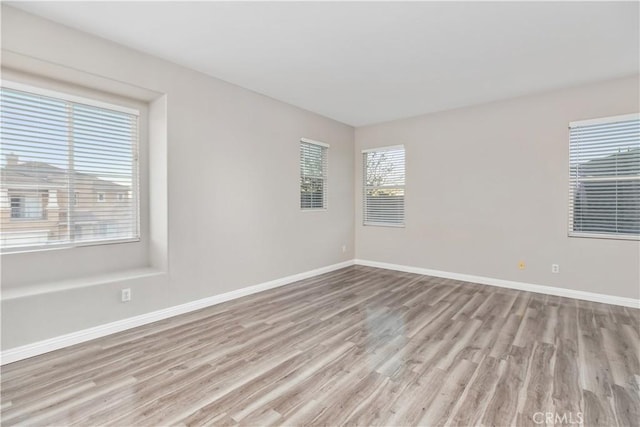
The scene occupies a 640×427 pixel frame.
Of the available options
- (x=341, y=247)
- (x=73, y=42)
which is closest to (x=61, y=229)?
(x=73, y=42)

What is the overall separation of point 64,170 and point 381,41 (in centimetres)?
322

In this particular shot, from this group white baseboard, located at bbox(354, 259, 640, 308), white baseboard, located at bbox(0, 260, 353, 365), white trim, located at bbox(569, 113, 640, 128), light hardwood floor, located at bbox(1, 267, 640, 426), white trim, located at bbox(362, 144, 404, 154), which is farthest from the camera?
white trim, located at bbox(362, 144, 404, 154)

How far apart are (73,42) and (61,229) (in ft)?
5.49

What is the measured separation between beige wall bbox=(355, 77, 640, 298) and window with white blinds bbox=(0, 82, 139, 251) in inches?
160

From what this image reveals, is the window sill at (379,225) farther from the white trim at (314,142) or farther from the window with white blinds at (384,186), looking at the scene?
the white trim at (314,142)

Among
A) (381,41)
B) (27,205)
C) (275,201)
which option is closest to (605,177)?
(381,41)

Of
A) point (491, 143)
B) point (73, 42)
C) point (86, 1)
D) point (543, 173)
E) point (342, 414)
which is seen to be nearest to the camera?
point (342, 414)

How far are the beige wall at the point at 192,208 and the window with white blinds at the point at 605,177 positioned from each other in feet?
11.5

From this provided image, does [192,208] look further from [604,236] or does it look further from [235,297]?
[604,236]

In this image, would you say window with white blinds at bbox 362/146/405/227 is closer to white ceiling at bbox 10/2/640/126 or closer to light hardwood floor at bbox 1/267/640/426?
white ceiling at bbox 10/2/640/126

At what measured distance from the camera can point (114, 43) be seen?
284 cm

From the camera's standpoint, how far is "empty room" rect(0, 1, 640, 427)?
6.64 feet

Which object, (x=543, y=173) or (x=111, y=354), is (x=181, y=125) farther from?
(x=543, y=173)

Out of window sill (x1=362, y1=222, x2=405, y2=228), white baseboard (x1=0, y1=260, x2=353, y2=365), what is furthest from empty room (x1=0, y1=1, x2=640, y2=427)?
window sill (x1=362, y1=222, x2=405, y2=228)
